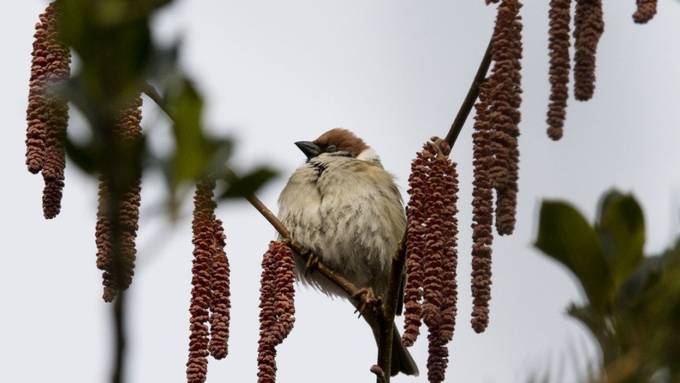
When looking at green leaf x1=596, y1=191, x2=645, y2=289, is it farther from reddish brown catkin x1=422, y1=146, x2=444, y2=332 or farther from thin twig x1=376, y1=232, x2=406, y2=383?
thin twig x1=376, y1=232, x2=406, y2=383

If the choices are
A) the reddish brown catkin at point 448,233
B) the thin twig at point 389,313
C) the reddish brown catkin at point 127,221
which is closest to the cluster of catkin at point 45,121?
the reddish brown catkin at point 127,221

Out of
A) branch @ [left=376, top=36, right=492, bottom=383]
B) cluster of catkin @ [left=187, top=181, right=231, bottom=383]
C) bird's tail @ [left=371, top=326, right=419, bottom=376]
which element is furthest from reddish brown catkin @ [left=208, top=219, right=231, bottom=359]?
bird's tail @ [left=371, top=326, right=419, bottom=376]

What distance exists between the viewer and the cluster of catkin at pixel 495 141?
60.7 inches

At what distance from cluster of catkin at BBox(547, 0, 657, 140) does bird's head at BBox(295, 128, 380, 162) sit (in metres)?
3.78

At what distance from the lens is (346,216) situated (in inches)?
185

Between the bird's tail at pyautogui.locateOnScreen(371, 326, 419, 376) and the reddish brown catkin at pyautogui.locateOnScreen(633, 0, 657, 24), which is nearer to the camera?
the reddish brown catkin at pyautogui.locateOnScreen(633, 0, 657, 24)

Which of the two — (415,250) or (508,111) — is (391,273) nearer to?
(415,250)

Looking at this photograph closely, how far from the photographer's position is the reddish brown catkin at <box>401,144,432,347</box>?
1867 millimetres

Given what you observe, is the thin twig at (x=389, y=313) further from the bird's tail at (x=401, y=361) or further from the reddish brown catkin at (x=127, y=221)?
the bird's tail at (x=401, y=361)

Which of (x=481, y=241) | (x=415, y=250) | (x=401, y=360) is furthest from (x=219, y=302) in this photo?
(x=401, y=360)

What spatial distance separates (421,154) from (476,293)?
492 mm

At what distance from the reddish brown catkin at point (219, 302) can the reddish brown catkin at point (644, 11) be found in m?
0.84

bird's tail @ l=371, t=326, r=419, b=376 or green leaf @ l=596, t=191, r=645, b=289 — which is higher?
bird's tail @ l=371, t=326, r=419, b=376

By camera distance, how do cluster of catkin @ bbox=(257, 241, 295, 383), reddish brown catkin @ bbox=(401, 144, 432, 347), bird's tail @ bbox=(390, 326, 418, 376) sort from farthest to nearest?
1. bird's tail @ bbox=(390, 326, 418, 376)
2. cluster of catkin @ bbox=(257, 241, 295, 383)
3. reddish brown catkin @ bbox=(401, 144, 432, 347)
